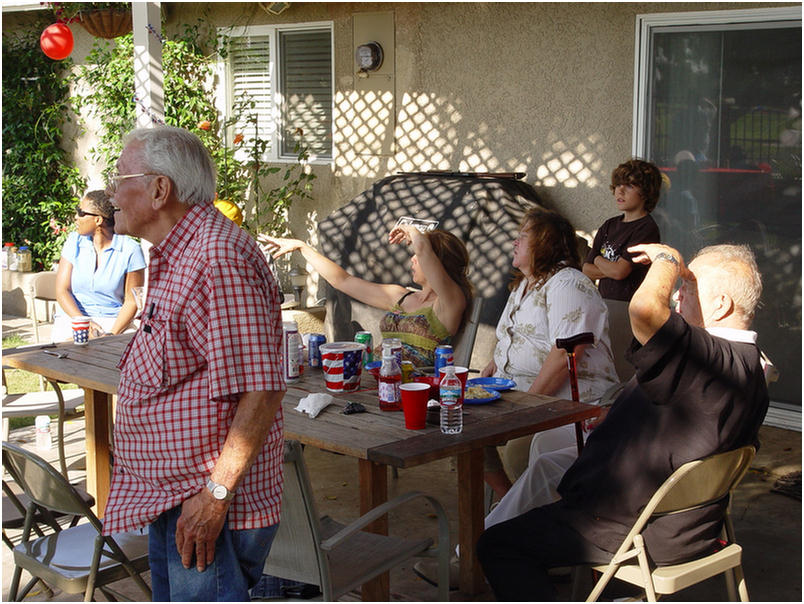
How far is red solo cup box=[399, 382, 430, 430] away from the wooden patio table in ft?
0.10

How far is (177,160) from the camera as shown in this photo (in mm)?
2408

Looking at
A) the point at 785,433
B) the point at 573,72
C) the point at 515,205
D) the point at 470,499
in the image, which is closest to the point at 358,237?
the point at 515,205

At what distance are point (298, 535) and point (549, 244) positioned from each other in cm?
182

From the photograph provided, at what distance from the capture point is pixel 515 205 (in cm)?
653

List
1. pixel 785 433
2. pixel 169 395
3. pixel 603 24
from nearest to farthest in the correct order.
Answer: pixel 169 395 < pixel 785 433 < pixel 603 24

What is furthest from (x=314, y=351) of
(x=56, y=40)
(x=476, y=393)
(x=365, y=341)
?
(x=56, y=40)

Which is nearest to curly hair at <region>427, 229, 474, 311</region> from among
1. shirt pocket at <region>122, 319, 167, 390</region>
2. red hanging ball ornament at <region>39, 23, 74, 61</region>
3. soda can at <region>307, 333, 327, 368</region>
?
soda can at <region>307, 333, 327, 368</region>

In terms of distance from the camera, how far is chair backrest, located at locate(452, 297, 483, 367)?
4688 millimetres

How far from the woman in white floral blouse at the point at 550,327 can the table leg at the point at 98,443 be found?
5.68 ft

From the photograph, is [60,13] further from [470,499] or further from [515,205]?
[470,499]

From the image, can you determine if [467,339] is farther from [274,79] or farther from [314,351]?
[274,79]

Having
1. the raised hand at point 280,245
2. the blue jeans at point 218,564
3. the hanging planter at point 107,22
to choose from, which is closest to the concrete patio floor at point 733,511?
the raised hand at point 280,245

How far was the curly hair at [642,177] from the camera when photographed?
546cm

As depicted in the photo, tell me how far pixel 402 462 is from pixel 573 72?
167 inches
